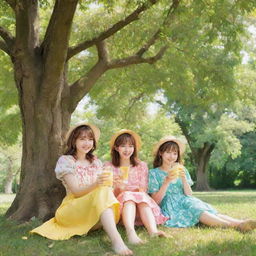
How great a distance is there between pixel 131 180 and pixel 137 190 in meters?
0.17

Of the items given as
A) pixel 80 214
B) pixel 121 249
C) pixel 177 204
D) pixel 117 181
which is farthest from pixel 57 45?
pixel 121 249

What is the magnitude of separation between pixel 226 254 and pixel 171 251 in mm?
571

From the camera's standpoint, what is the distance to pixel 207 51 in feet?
39.9

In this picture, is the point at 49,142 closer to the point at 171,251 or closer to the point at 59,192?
the point at 59,192

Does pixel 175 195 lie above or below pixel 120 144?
below

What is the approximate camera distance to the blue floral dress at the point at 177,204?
6195mm

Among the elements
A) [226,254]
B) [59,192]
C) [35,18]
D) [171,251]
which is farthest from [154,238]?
[35,18]

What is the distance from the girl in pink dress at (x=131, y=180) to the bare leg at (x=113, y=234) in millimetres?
626

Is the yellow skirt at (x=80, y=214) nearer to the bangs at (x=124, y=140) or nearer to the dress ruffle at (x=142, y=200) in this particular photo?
the dress ruffle at (x=142, y=200)

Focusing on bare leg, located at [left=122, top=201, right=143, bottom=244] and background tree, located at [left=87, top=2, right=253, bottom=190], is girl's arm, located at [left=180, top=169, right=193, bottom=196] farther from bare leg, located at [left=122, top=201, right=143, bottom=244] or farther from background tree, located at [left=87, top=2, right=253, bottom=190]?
background tree, located at [left=87, top=2, right=253, bottom=190]

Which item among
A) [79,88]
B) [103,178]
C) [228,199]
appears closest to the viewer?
[103,178]

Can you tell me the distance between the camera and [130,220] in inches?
212

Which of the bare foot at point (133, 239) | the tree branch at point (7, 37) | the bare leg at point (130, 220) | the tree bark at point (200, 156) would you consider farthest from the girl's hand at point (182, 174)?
the tree bark at point (200, 156)

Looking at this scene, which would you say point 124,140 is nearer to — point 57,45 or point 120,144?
point 120,144
